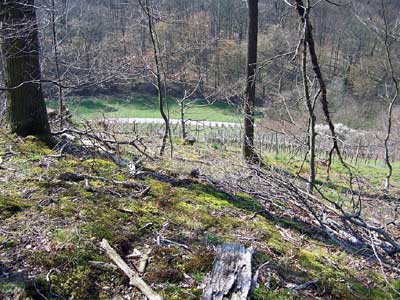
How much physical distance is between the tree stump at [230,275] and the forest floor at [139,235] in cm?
10

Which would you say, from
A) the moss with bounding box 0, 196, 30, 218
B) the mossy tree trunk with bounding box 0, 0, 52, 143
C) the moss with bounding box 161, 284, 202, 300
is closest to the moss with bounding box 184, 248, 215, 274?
the moss with bounding box 161, 284, 202, 300

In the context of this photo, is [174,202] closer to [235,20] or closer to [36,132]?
[36,132]

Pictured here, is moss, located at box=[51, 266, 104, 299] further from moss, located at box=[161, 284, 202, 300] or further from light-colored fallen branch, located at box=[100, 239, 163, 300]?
moss, located at box=[161, 284, 202, 300]

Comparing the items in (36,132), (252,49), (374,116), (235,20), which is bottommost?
(374,116)

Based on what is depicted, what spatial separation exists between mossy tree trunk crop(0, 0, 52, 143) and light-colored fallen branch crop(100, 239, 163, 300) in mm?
2439

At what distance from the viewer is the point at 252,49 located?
7.94 m

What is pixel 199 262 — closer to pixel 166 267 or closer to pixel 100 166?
pixel 166 267

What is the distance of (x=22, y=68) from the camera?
4348mm

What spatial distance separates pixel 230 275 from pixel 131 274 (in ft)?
2.16

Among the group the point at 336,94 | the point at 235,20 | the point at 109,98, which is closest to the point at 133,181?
the point at 109,98

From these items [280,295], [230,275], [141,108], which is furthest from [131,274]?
[141,108]

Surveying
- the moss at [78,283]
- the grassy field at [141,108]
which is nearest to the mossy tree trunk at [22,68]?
the moss at [78,283]

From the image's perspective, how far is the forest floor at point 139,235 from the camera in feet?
7.68

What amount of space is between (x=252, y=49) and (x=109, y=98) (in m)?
23.3
